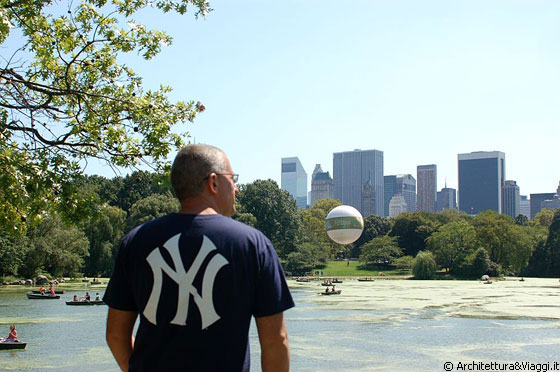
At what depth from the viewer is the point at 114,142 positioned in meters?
9.24

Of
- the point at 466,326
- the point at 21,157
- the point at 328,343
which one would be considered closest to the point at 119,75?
the point at 21,157

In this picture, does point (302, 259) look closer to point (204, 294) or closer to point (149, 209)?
point (149, 209)

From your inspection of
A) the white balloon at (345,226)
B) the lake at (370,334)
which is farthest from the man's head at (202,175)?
the white balloon at (345,226)

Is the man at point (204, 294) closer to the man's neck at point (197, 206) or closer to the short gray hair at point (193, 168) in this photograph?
the man's neck at point (197, 206)

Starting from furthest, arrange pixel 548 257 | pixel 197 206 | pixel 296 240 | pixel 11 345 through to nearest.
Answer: pixel 296 240 < pixel 548 257 < pixel 11 345 < pixel 197 206

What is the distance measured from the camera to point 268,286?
2830mm

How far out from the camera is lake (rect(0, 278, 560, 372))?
17.6 meters

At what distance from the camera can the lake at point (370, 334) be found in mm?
17578

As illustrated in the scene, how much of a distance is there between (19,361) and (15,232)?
9.51 metres

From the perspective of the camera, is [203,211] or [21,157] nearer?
[203,211]

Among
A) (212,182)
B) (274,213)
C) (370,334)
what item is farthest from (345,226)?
(212,182)

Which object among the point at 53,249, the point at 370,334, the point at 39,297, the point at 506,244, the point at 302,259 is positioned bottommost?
the point at 39,297

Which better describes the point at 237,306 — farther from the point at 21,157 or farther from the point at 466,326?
the point at 466,326

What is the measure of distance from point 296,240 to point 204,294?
274ft
